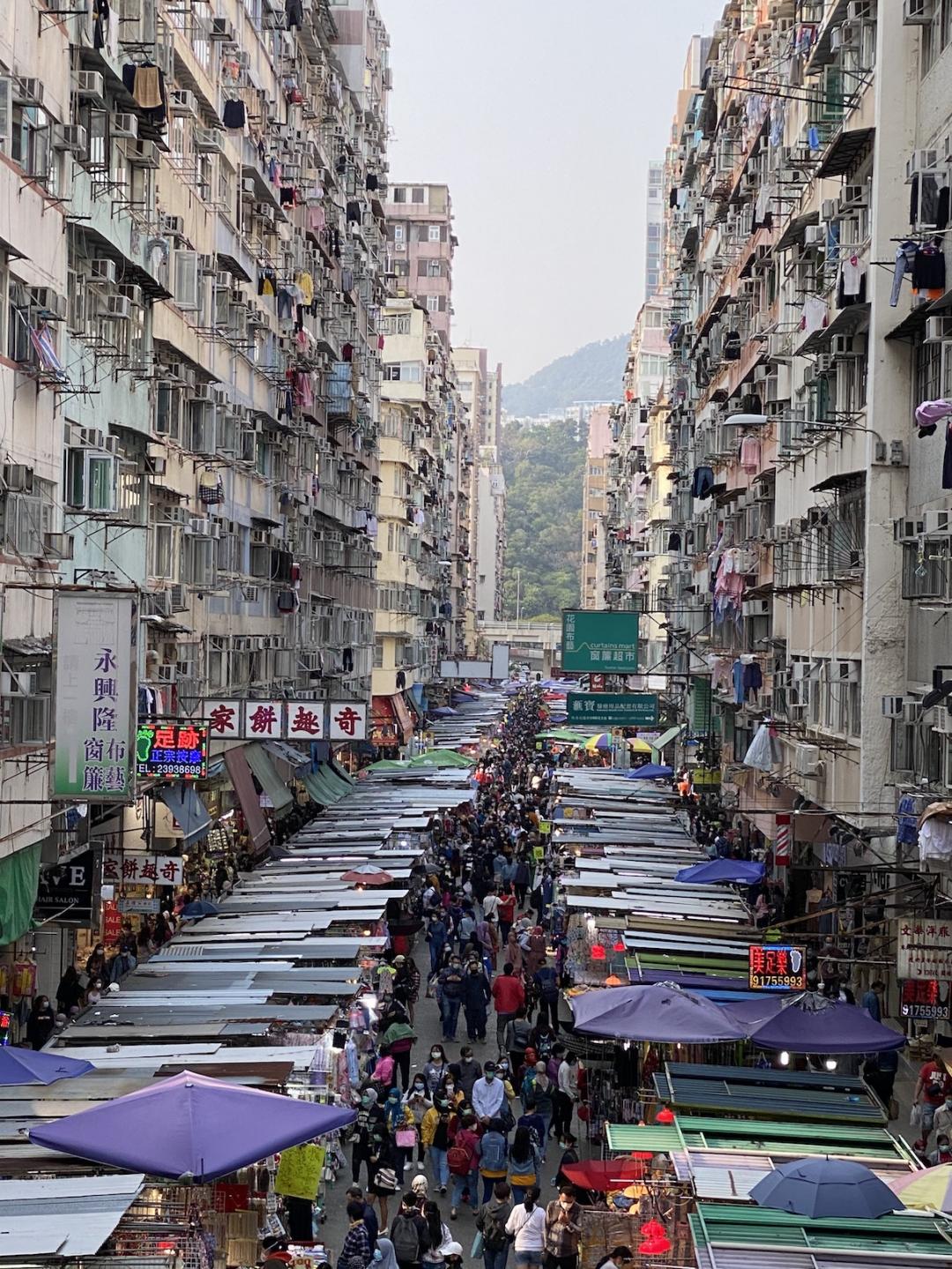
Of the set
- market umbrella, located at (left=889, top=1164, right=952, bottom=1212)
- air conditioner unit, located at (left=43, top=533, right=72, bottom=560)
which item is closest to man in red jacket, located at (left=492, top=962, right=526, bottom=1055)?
air conditioner unit, located at (left=43, top=533, right=72, bottom=560)

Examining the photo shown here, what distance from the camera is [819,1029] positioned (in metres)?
19.3

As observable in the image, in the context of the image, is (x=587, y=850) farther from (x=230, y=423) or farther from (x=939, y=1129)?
(x=939, y=1129)

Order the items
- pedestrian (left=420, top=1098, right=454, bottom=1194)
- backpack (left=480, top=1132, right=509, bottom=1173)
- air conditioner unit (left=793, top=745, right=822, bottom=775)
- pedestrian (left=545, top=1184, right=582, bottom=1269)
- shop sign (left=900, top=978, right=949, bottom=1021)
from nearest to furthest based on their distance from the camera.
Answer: pedestrian (left=545, top=1184, right=582, bottom=1269), backpack (left=480, top=1132, right=509, bottom=1173), pedestrian (left=420, top=1098, right=454, bottom=1194), shop sign (left=900, top=978, right=949, bottom=1021), air conditioner unit (left=793, top=745, right=822, bottom=775)

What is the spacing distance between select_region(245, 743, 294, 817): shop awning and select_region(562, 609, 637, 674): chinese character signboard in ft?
22.5

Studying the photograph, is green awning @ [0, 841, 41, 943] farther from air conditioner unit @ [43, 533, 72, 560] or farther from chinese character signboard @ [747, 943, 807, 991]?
chinese character signboard @ [747, 943, 807, 991]

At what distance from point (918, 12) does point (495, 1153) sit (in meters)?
14.7

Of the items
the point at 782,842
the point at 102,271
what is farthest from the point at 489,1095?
the point at 782,842

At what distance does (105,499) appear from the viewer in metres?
24.5

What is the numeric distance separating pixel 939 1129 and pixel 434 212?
312ft

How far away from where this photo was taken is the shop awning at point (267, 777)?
3897cm

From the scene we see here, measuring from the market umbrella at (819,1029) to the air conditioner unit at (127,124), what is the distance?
1394cm

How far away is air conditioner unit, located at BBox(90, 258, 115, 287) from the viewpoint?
80.9 feet

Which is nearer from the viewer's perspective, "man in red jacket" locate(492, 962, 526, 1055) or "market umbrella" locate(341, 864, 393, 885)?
"man in red jacket" locate(492, 962, 526, 1055)

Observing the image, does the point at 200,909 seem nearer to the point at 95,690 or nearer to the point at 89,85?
the point at 95,690
